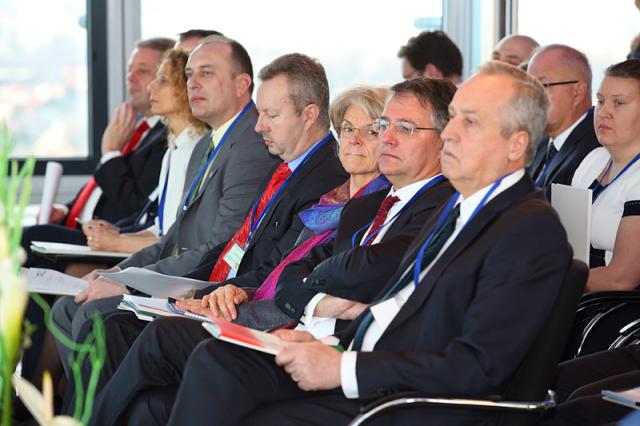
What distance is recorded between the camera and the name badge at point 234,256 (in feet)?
11.9

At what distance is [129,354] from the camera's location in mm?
2811

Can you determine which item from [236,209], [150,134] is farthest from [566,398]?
[150,134]

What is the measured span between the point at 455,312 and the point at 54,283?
1.97 metres

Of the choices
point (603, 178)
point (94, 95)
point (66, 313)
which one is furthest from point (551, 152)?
point (94, 95)

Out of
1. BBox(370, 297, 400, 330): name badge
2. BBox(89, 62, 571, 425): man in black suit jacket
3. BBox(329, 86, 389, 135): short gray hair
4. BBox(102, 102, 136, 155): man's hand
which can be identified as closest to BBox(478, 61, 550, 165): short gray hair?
BBox(89, 62, 571, 425): man in black suit jacket

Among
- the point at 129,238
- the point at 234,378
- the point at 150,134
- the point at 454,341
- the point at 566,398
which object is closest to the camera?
the point at 454,341

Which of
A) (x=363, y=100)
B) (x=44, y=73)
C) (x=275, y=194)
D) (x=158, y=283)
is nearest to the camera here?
(x=363, y=100)

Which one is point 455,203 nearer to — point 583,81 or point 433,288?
point 433,288

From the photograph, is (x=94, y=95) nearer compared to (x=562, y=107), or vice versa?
(x=562, y=107)

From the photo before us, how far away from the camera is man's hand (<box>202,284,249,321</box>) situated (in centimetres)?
313

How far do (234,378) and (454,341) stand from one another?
562 mm

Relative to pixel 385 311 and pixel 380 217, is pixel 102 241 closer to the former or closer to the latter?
pixel 380 217

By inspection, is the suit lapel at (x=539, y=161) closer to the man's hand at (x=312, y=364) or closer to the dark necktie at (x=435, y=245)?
the dark necktie at (x=435, y=245)

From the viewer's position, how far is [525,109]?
2.30 meters
